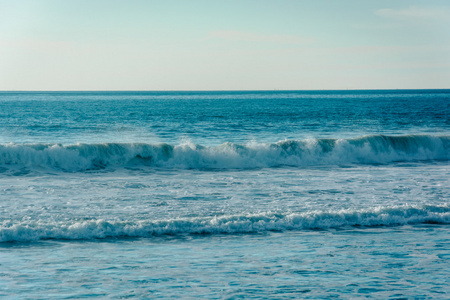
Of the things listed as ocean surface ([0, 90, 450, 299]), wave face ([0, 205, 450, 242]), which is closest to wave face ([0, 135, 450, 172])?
ocean surface ([0, 90, 450, 299])

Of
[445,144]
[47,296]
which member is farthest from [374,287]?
[445,144]

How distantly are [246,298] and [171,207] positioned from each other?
5.64 meters

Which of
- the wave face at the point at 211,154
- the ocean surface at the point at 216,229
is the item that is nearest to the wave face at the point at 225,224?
the ocean surface at the point at 216,229

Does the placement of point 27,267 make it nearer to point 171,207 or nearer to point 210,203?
point 171,207

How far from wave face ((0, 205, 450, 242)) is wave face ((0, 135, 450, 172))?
9.88m

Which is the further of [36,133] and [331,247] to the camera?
[36,133]

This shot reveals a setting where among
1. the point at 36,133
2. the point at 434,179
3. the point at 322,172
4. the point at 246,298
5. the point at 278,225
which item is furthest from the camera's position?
the point at 36,133

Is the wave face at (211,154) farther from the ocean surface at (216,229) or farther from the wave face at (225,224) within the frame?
the wave face at (225,224)

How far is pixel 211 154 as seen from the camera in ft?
69.3

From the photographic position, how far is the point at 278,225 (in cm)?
1005

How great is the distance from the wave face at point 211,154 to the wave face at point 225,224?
9.88 meters

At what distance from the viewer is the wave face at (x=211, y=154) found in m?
19.6

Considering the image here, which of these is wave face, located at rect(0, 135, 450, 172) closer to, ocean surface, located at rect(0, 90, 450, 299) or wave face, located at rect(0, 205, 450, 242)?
ocean surface, located at rect(0, 90, 450, 299)

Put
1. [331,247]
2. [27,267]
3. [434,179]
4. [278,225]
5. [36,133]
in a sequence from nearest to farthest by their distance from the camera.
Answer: [27,267] < [331,247] < [278,225] < [434,179] < [36,133]
